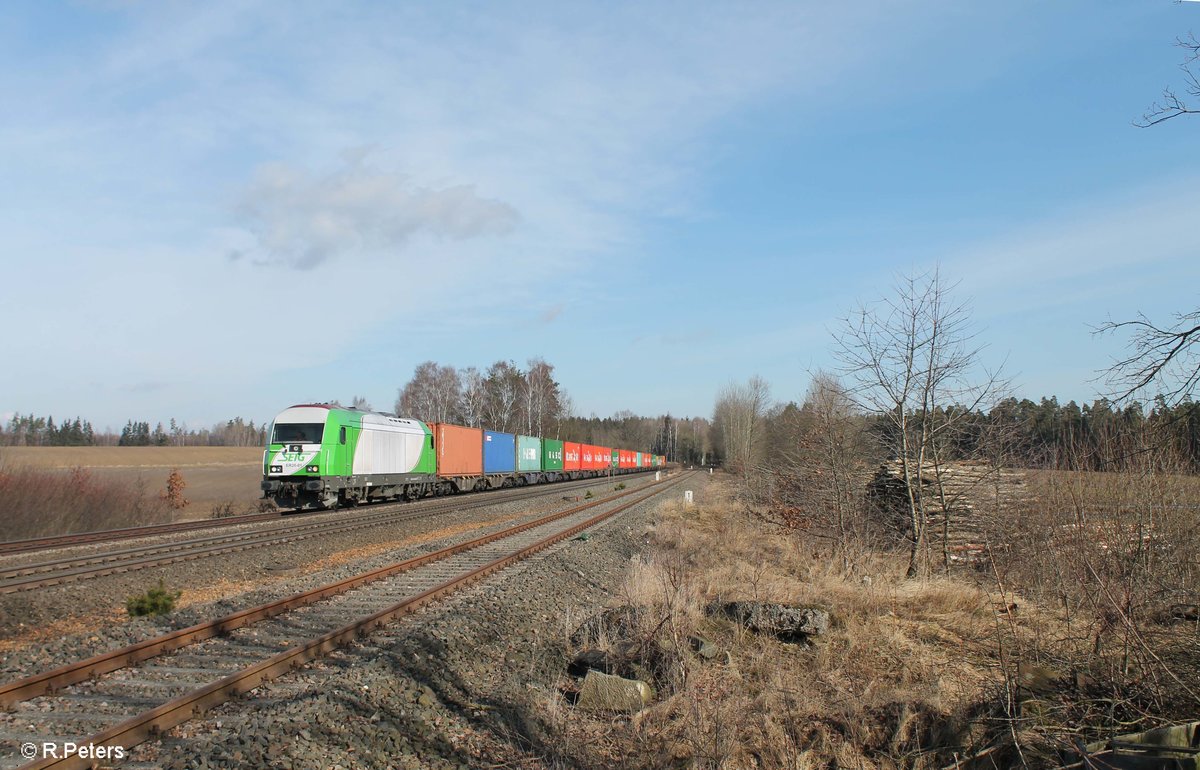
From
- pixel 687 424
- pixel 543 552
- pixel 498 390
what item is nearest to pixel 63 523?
pixel 543 552

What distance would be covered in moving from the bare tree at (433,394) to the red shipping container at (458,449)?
36389 millimetres

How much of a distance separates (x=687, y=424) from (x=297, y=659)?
179m

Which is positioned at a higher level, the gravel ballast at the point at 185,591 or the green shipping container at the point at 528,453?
the green shipping container at the point at 528,453

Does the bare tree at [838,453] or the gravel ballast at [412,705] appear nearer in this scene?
the gravel ballast at [412,705]

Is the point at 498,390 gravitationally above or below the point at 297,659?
above

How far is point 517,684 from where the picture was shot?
6.65 metres

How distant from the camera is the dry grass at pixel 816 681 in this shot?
5121mm

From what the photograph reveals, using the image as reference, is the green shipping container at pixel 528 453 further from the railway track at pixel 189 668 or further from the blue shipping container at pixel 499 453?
the railway track at pixel 189 668

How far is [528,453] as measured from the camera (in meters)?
46.9

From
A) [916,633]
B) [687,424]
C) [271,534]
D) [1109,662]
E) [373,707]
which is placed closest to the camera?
[1109,662]

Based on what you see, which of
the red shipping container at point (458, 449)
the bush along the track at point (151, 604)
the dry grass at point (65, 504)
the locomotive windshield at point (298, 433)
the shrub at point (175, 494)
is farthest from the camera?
the red shipping container at point (458, 449)

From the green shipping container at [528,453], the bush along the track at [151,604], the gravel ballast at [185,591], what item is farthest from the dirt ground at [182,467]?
the bush along the track at [151,604]

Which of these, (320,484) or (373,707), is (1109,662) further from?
(320,484)

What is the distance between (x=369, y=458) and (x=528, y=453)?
20.9 m
